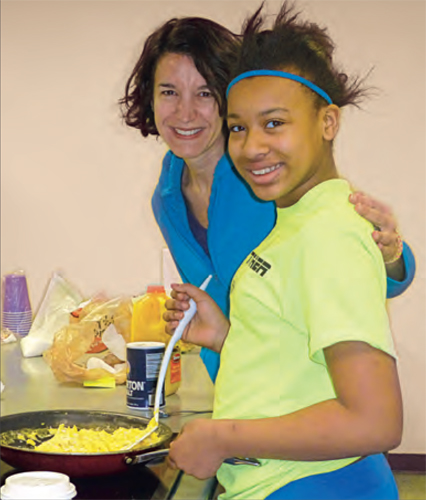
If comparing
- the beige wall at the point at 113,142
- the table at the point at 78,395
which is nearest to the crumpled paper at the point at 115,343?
the table at the point at 78,395

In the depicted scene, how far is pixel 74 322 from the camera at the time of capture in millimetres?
1921

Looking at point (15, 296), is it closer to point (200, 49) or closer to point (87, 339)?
point (87, 339)

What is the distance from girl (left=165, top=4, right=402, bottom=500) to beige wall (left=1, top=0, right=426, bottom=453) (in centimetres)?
249

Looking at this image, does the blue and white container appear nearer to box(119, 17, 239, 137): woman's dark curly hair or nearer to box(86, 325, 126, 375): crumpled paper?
box(86, 325, 126, 375): crumpled paper

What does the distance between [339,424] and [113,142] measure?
2893 mm

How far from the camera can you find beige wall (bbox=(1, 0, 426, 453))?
11.3 feet

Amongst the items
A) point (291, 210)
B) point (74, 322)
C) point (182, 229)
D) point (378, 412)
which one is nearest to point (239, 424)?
point (378, 412)

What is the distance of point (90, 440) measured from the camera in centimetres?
113

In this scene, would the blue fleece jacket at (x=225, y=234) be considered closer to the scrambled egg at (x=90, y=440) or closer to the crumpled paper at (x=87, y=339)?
the crumpled paper at (x=87, y=339)

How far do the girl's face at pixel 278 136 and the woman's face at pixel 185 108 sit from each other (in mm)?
648

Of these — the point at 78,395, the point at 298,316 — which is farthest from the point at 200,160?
the point at 298,316

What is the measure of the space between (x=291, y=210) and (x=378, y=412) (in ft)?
0.93

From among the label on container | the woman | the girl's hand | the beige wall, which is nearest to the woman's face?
the woman

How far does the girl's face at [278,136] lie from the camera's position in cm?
96
